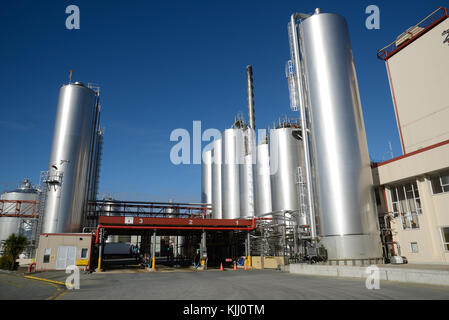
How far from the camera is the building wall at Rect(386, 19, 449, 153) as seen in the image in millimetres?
24656

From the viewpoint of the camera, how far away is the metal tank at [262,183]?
4097 centimetres

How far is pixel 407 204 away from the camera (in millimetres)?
25422

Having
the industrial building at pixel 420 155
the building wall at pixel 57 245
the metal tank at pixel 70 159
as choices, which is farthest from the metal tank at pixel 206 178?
the industrial building at pixel 420 155

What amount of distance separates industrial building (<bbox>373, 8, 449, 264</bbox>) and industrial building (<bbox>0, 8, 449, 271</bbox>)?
0.09 meters

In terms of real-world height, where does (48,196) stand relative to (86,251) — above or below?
above

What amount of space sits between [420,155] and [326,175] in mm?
6975

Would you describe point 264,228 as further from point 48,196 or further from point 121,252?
point 121,252

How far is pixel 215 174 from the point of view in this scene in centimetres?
5209

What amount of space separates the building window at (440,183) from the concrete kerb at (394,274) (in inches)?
391

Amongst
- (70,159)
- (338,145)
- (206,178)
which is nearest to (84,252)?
(70,159)

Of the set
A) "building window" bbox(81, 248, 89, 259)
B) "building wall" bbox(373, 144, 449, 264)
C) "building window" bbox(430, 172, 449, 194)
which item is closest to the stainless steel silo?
"building wall" bbox(373, 144, 449, 264)
